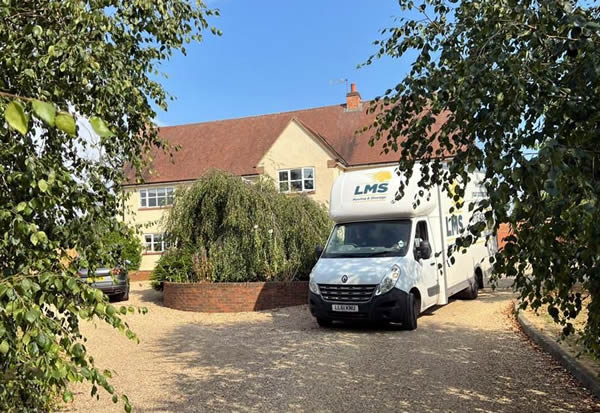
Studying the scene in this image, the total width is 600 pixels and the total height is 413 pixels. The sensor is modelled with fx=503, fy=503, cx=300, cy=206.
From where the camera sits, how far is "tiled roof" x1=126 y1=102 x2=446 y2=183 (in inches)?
1225

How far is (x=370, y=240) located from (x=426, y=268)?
1276 millimetres

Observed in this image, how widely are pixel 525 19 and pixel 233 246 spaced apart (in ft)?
39.2

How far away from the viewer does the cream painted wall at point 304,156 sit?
28594 mm

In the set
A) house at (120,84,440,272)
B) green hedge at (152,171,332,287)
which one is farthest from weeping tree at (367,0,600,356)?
house at (120,84,440,272)

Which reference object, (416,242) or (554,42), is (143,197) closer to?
(416,242)

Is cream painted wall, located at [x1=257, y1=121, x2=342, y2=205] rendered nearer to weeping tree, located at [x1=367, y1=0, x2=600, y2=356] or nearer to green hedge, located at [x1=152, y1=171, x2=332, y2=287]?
green hedge, located at [x1=152, y1=171, x2=332, y2=287]

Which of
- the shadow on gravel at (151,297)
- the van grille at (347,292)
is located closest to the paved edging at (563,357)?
the van grille at (347,292)

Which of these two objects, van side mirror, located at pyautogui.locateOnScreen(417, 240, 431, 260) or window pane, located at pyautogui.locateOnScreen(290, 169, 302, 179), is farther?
window pane, located at pyautogui.locateOnScreen(290, 169, 302, 179)

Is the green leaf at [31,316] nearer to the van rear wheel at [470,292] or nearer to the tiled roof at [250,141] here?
the van rear wheel at [470,292]

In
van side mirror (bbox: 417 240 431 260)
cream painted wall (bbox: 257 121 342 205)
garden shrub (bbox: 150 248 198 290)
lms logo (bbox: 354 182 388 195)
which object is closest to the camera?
van side mirror (bbox: 417 240 431 260)

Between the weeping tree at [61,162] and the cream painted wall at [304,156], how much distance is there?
Result: 2351 cm

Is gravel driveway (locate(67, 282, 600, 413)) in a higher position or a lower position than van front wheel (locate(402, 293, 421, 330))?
lower

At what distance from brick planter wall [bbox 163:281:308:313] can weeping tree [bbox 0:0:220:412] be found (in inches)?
336

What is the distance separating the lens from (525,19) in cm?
316
